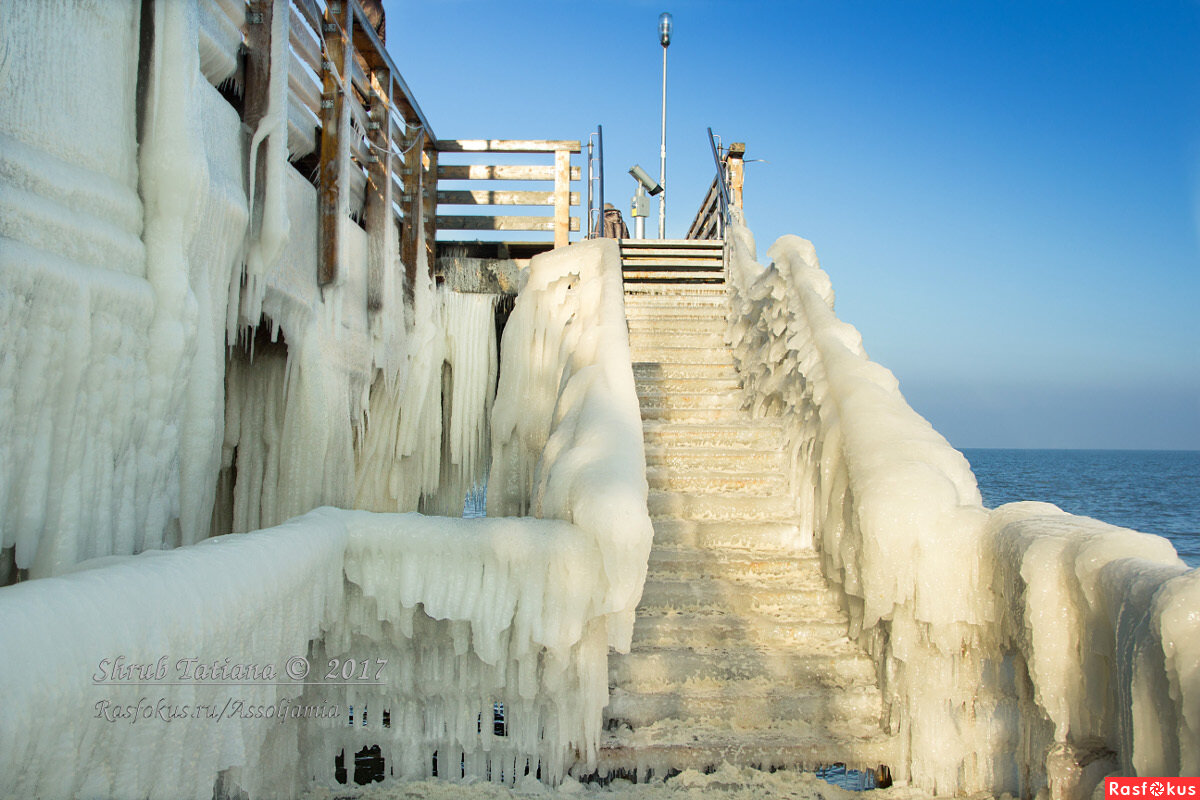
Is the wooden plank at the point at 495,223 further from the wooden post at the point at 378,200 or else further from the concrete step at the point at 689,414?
the concrete step at the point at 689,414

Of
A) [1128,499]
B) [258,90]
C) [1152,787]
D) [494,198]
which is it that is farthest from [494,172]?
[1128,499]

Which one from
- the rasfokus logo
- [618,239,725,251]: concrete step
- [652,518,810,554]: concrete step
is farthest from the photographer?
[618,239,725,251]: concrete step

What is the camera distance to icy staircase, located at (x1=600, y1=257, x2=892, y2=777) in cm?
322

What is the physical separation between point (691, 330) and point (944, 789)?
4.77 metres

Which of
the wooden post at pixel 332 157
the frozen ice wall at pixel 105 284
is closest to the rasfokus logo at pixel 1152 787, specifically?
the frozen ice wall at pixel 105 284

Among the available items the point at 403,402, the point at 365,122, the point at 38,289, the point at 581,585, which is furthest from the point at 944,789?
the point at 365,122

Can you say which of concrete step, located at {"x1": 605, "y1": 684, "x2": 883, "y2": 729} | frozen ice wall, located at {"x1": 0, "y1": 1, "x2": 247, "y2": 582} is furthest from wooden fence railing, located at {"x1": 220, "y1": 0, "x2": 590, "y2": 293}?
concrete step, located at {"x1": 605, "y1": 684, "x2": 883, "y2": 729}

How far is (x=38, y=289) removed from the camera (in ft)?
→ 7.16

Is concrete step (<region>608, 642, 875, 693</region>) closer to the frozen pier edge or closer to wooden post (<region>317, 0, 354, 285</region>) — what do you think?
the frozen pier edge

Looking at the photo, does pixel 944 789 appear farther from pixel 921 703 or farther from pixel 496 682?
pixel 496 682

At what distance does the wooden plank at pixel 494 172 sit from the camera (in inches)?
305

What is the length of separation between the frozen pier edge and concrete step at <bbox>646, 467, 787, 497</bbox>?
21 millimetres

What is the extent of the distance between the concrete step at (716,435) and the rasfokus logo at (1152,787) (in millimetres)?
3257

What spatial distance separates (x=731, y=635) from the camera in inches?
148
